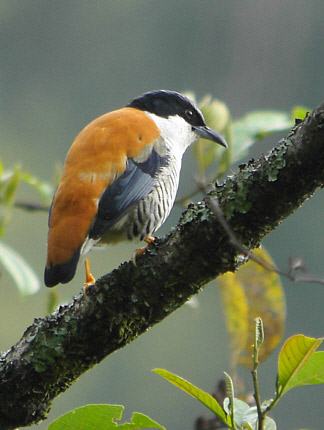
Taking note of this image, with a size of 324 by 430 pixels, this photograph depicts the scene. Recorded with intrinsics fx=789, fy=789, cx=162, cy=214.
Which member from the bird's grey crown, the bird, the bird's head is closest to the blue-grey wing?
the bird

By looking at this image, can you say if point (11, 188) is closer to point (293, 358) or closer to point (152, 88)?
point (293, 358)

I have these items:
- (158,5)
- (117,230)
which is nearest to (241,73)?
(158,5)

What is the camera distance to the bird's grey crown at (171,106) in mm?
4316

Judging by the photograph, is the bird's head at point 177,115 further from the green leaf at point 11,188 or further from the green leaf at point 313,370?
the green leaf at point 313,370

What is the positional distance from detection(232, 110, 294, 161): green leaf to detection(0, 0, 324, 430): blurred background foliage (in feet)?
41.0

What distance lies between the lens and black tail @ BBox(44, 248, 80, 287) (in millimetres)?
2896

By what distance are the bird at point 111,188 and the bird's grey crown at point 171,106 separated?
348 millimetres

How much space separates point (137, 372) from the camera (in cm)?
2558

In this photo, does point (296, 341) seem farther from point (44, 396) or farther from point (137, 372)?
point (137, 372)

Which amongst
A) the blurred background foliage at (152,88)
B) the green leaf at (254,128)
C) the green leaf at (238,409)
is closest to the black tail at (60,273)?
the green leaf at (254,128)

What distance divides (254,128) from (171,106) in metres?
0.85

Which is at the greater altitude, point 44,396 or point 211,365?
point 44,396

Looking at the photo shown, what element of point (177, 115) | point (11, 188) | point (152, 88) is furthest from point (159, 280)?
point (152, 88)

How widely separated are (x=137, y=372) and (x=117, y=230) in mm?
22766
